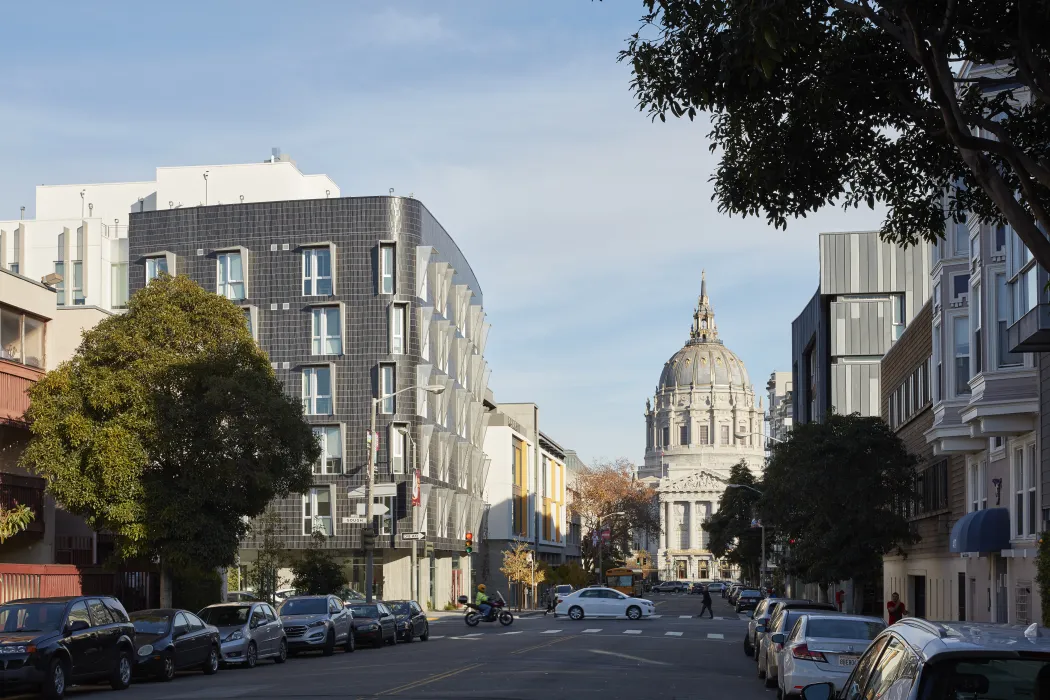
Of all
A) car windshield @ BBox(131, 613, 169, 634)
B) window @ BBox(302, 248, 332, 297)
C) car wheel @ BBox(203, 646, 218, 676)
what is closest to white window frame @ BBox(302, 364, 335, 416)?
window @ BBox(302, 248, 332, 297)

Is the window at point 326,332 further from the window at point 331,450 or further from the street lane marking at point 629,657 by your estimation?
the street lane marking at point 629,657

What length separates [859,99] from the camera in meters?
16.2

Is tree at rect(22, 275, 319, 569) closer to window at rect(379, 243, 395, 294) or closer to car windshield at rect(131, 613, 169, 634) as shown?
car windshield at rect(131, 613, 169, 634)

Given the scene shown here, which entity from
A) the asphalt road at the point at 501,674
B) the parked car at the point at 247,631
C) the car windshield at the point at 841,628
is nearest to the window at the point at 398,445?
the asphalt road at the point at 501,674

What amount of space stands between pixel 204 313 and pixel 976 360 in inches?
731

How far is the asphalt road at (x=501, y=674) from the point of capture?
21359 millimetres

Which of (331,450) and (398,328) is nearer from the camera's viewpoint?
(331,450)

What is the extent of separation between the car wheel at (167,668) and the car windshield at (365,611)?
489 inches

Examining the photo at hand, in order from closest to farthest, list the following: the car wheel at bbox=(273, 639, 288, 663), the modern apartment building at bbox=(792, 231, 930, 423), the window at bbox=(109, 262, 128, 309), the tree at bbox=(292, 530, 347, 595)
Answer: the car wheel at bbox=(273, 639, 288, 663)
the tree at bbox=(292, 530, 347, 595)
the window at bbox=(109, 262, 128, 309)
the modern apartment building at bbox=(792, 231, 930, 423)

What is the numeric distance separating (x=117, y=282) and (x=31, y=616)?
174ft

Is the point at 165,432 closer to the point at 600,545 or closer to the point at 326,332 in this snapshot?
the point at 326,332

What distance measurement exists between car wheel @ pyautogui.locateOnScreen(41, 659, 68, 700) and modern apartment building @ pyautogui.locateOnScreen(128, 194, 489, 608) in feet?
138

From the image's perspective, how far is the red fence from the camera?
96.6ft

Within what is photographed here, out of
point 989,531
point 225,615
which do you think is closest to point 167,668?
point 225,615
